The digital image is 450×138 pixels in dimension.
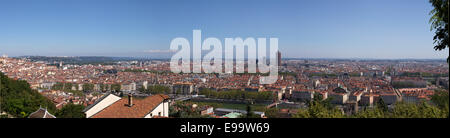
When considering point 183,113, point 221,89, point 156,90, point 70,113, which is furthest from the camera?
point 221,89

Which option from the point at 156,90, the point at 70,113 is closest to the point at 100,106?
the point at 70,113

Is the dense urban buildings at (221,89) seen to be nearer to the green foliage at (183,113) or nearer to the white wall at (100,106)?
the green foliage at (183,113)

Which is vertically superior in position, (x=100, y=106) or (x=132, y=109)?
(x=132, y=109)

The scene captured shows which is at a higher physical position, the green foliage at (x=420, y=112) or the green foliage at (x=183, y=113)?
the green foliage at (x=420, y=112)

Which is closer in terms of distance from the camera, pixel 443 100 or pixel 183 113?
pixel 443 100

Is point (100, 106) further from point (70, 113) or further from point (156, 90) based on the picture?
point (156, 90)

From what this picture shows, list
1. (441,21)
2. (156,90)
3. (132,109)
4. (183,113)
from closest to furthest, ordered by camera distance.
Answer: (441,21)
(132,109)
(183,113)
(156,90)

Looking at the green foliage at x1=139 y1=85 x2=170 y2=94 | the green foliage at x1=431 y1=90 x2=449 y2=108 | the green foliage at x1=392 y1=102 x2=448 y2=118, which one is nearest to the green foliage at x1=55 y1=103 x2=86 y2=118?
the green foliage at x1=392 y1=102 x2=448 y2=118

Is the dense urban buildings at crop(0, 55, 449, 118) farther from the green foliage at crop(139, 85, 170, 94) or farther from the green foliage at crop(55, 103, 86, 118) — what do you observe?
the green foliage at crop(55, 103, 86, 118)

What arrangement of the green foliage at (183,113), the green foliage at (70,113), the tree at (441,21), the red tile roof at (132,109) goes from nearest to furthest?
the tree at (441,21), the red tile roof at (132,109), the green foliage at (70,113), the green foliage at (183,113)

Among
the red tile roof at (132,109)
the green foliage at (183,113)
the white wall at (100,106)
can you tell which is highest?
the red tile roof at (132,109)

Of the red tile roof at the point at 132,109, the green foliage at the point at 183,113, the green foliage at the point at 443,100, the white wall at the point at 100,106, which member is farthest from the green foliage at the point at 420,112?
the white wall at the point at 100,106
